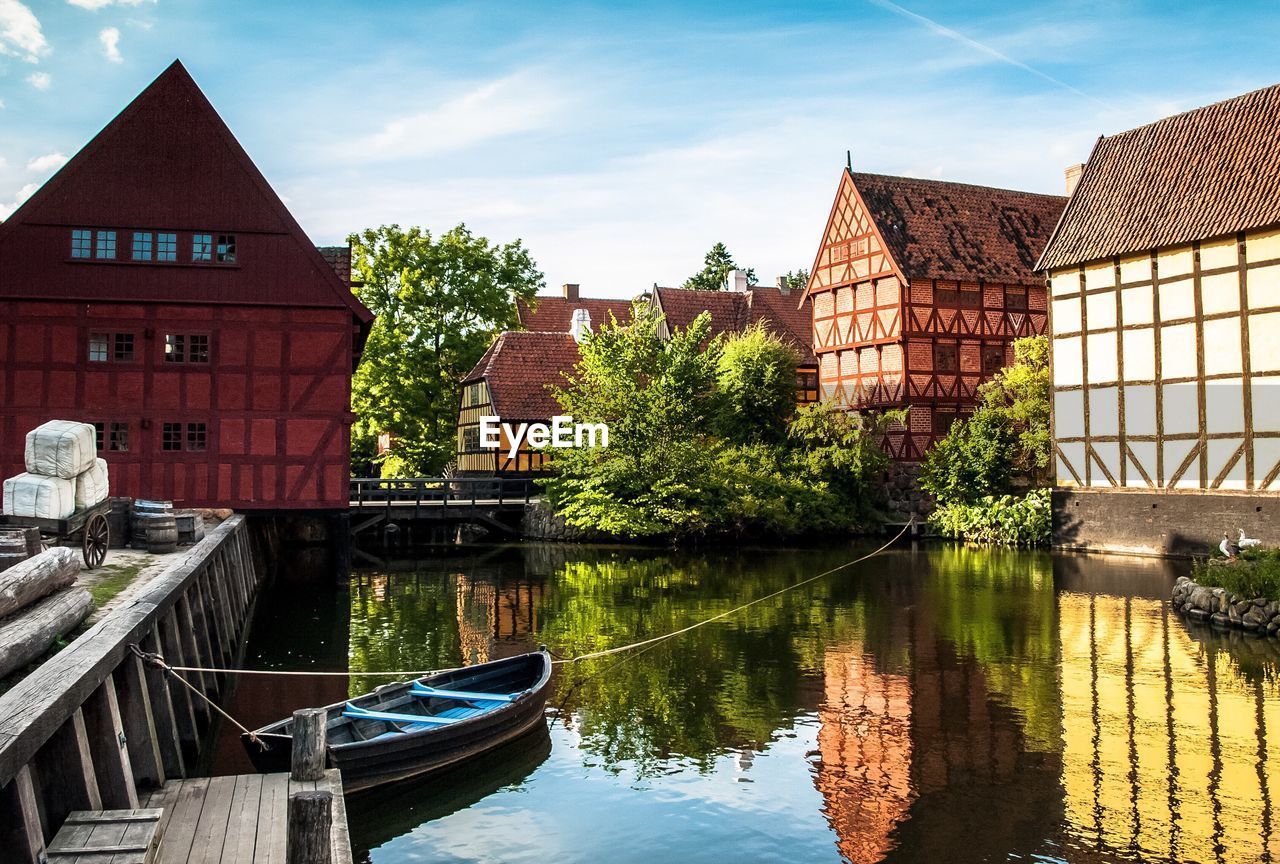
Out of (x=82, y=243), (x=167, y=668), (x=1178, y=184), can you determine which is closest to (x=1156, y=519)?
(x=1178, y=184)

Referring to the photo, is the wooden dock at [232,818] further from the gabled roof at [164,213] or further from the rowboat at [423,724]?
the gabled roof at [164,213]

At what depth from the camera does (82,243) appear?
87.9 feet

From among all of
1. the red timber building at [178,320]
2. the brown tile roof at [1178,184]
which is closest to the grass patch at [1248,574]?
the brown tile roof at [1178,184]

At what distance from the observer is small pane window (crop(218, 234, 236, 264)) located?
27438mm

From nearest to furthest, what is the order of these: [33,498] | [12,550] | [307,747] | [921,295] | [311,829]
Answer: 1. [311,829]
2. [307,747]
3. [12,550]
4. [33,498]
5. [921,295]

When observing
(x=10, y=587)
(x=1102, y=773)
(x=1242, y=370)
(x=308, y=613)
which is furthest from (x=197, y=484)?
(x=1242, y=370)

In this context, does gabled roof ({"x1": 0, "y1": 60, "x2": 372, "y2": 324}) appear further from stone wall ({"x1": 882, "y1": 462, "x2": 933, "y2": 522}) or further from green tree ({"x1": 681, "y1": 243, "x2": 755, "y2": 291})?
green tree ({"x1": 681, "y1": 243, "x2": 755, "y2": 291})

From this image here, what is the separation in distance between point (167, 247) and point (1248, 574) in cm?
2487

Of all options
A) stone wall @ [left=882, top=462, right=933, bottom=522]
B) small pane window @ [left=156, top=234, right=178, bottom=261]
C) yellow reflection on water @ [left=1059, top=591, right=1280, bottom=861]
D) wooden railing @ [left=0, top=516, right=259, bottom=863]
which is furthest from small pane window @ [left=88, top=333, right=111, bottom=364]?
stone wall @ [left=882, top=462, right=933, bottom=522]

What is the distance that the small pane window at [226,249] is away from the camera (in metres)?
27.4

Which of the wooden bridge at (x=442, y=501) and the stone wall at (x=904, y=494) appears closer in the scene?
the wooden bridge at (x=442, y=501)

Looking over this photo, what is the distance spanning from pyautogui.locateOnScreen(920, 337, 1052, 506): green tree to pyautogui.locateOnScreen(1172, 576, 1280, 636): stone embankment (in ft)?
51.7

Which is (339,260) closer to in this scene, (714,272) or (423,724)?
(423,724)

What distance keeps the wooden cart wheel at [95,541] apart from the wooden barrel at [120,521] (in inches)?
68.2
